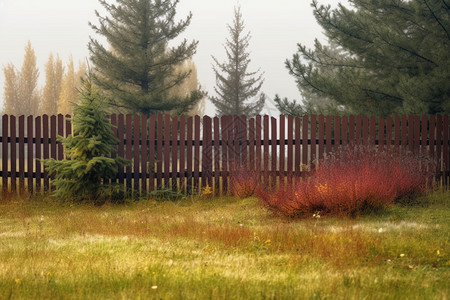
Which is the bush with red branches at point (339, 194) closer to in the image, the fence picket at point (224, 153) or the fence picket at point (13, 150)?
the fence picket at point (224, 153)

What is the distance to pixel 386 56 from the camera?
15516mm

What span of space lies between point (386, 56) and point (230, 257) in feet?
40.2

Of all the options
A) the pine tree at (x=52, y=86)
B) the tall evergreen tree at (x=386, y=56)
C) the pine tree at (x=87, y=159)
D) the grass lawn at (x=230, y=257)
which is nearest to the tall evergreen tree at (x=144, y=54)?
the tall evergreen tree at (x=386, y=56)

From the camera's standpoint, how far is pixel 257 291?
167 inches

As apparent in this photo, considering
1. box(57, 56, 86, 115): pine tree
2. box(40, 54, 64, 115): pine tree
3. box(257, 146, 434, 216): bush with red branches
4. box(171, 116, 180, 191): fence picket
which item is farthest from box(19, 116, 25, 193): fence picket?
box(40, 54, 64, 115): pine tree

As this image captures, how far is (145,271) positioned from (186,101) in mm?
16414

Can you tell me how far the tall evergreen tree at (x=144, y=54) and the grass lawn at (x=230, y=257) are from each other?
1226 centimetres

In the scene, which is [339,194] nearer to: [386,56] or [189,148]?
[189,148]

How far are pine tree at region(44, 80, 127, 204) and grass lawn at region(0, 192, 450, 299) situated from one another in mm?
2225

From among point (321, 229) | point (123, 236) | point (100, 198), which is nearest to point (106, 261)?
point (123, 236)

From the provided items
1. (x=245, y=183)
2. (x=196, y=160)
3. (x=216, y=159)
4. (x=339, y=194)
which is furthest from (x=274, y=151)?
(x=339, y=194)

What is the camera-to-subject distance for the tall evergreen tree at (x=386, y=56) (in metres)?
14.2

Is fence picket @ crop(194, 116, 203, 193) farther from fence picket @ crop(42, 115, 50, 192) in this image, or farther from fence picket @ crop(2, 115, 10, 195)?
fence picket @ crop(2, 115, 10, 195)

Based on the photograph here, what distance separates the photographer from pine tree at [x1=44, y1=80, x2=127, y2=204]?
11.0 metres
